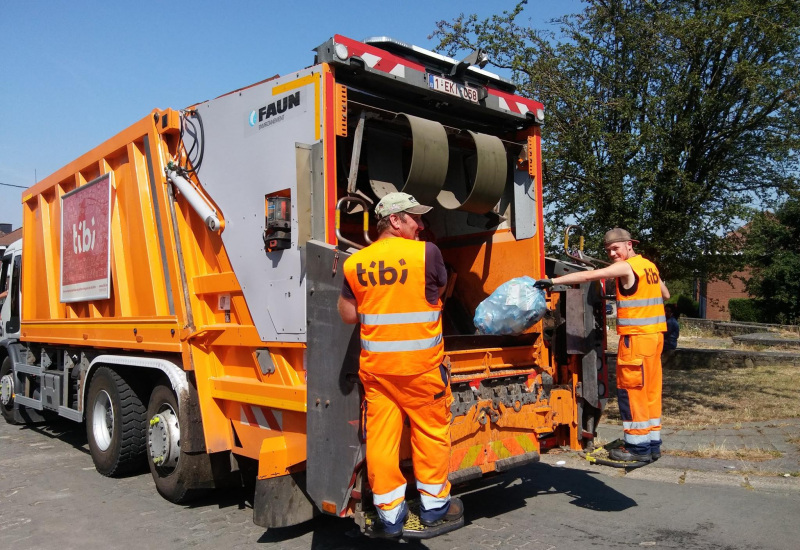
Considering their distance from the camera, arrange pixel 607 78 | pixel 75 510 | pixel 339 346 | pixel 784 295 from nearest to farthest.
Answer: pixel 339 346
pixel 75 510
pixel 607 78
pixel 784 295

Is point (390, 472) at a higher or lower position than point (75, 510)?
higher

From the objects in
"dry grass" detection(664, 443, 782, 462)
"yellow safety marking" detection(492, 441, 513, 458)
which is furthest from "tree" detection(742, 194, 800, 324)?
"yellow safety marking" detection(492, 441, 513, 458)

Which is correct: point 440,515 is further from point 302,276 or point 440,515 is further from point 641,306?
point 641,306

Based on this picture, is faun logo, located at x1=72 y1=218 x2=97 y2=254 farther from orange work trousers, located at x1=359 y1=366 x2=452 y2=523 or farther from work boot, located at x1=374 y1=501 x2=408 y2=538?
work boot, located at x1=374 y1=501 x2=408 y2=538

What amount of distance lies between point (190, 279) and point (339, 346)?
1.80m

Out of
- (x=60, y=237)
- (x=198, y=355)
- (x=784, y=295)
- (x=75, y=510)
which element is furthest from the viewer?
(x=784, y=295)

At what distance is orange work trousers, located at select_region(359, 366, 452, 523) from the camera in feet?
10.5

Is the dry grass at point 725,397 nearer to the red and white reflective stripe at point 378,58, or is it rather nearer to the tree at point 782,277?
the red and white reflective stripe at point 378,58

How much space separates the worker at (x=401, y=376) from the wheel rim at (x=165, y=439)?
2.04 metres

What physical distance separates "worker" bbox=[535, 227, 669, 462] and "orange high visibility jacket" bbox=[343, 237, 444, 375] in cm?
125

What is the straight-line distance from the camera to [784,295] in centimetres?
2317

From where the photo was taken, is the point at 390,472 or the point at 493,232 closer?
the point at 390,472

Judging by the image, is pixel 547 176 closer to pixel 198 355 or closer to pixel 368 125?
pixel 368 125

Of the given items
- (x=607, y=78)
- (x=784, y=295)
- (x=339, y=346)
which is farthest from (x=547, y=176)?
(x=784, y=295)
